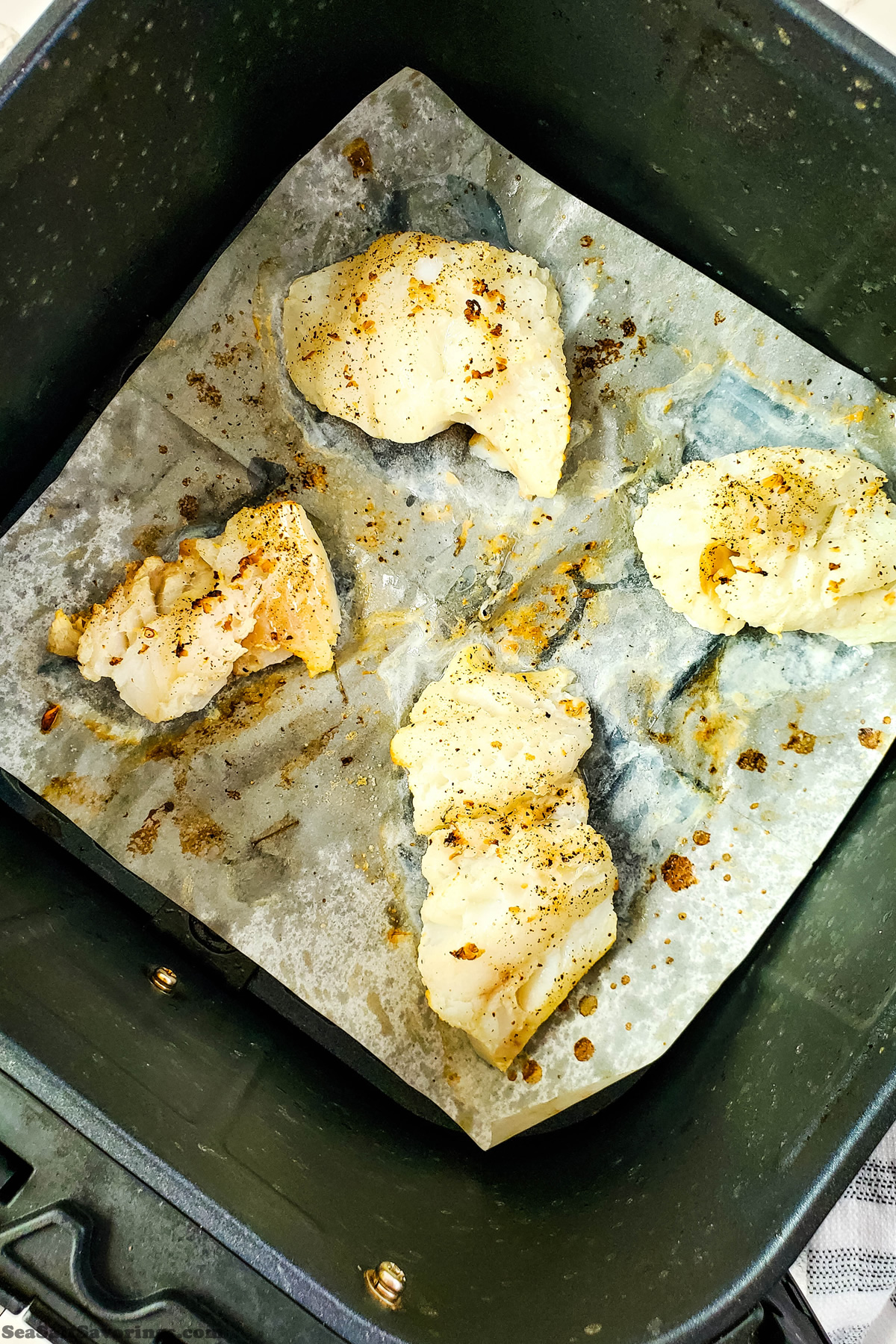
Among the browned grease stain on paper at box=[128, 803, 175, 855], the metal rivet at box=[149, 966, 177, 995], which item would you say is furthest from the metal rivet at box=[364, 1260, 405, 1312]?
the browned grease stain on paper at box=[128, 803, 175, 855]

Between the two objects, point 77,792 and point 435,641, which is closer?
point 77,792

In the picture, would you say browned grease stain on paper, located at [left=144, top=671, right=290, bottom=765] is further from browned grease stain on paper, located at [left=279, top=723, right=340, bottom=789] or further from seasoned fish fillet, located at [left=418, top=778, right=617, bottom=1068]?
seasoned fish fillet, located at [left=418, top=778, right=617, bottom=1068]

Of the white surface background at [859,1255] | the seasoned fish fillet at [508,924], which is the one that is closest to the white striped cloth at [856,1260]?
the white surface background at [859,1255]

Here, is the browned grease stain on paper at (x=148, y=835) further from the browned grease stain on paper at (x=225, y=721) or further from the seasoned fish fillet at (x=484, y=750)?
the seasoned fish fillet at (x=484, y=750)

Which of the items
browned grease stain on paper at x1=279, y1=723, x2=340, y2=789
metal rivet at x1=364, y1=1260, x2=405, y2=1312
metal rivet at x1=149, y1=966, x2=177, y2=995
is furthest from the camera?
browned grease stain on paper at x1=279, y1=723, x2=340, y2=789

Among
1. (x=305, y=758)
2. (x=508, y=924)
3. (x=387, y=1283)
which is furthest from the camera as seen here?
(x=305, y=758)

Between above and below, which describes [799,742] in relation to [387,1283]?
above

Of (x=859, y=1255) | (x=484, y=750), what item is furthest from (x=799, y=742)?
(x=859, y=1255)

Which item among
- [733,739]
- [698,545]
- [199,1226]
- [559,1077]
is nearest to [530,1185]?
[559,1077]

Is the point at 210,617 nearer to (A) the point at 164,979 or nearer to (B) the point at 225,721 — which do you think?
Result: (B) the point at 225,721
